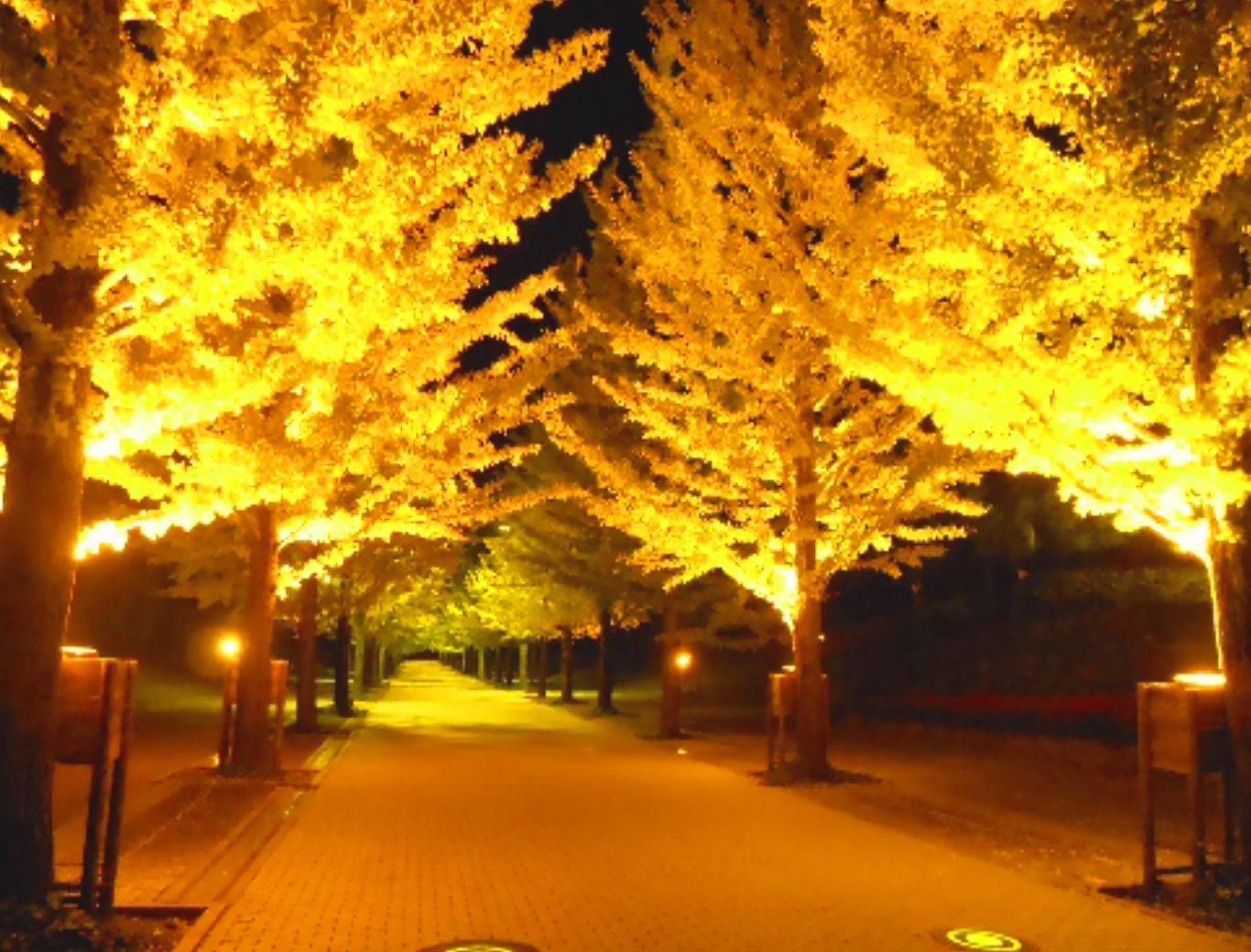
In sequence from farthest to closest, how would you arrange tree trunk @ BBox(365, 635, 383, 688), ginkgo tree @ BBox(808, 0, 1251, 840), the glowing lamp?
tree trunk @ BBox(365, 635, 383, 688), the glowing lamp, ginkgo tree @ BBox(808, 0, 1251, 840)

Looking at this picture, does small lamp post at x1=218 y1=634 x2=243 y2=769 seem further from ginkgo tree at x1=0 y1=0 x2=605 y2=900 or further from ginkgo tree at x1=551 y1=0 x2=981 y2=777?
ginkgo tree at x1=0 y1=0 x2=605 y2=900

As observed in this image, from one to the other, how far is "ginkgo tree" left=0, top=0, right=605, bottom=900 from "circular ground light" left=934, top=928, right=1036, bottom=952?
205 inches

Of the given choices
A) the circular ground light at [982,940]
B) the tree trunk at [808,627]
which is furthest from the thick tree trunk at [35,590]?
the tree trunk at [808,627]

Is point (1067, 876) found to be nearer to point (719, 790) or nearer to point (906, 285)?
point (906, 285)

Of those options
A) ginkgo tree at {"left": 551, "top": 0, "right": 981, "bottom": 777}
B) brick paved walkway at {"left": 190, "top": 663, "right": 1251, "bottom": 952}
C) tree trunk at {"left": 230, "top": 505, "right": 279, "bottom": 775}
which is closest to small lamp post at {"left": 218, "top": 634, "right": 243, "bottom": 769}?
tree trunk at {"left": 230, "top": 505, "right": 279, "bottom": 775}

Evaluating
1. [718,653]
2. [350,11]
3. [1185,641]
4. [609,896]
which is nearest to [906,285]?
[350,11]

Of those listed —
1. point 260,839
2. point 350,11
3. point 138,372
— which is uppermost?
point 350,11

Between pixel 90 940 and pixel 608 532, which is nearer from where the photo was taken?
pixel 90 940

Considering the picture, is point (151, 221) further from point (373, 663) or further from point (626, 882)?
point (373, 663)

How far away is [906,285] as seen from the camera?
890cm

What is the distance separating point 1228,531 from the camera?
7688 mm

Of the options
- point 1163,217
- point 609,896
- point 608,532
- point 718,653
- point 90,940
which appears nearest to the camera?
point 90,940

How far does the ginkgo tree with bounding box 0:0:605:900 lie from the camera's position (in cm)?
633

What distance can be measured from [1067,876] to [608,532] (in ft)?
60.4
